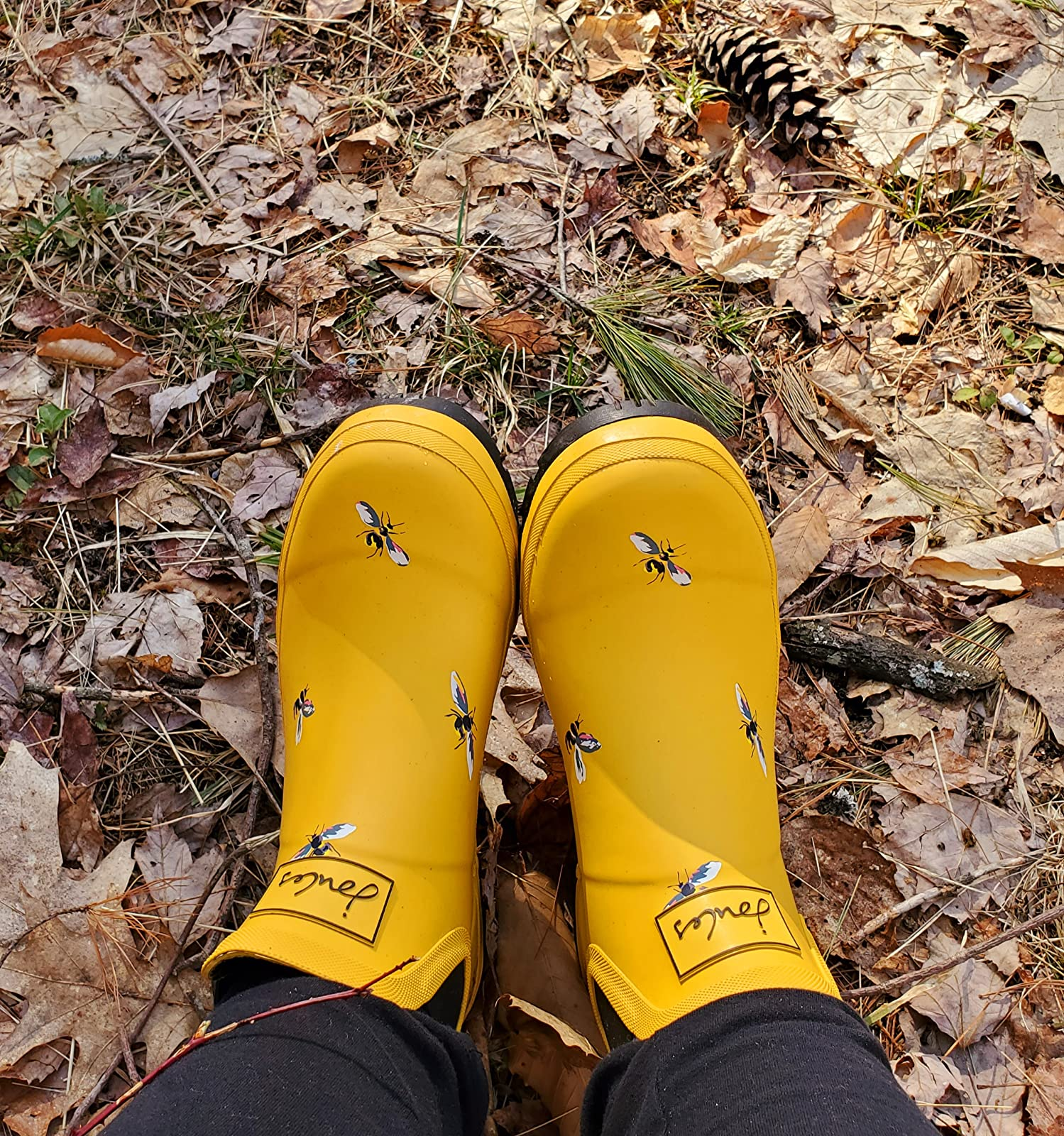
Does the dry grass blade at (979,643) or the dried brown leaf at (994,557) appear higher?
the dried brown leaf at (994,557)

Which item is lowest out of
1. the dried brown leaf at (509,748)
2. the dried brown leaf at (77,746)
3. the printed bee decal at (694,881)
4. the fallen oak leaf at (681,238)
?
the dried brown leaf at (509,748)

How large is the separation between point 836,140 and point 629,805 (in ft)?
4.79

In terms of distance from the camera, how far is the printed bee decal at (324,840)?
1161mm

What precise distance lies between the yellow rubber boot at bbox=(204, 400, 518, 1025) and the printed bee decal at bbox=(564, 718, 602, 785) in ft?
0.44

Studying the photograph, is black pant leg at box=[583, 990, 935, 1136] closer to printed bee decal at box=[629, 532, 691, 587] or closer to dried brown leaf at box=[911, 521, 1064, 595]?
printed bee decal at box=[629, 532, 691, 587]

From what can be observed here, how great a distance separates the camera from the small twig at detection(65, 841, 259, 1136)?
4.03 ft

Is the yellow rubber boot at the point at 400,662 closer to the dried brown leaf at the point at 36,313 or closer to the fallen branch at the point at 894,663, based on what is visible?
the fallen branch at the point at 894,663

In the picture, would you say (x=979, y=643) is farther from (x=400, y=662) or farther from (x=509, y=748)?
(x=400, y=662)

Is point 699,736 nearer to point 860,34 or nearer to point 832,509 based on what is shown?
point 832,509

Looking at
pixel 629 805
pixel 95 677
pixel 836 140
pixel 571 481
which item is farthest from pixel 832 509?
→ pixel 95 677

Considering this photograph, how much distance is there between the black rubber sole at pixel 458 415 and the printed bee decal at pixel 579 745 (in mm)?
389

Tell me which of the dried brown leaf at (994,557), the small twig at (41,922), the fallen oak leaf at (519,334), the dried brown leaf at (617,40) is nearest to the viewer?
the small twig at (41,922)

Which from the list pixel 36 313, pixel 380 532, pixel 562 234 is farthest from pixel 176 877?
pixel 562 234

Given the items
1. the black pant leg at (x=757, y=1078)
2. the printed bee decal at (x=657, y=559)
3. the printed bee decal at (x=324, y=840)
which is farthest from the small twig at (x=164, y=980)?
the printed bee decal at (x=657, y=559)
